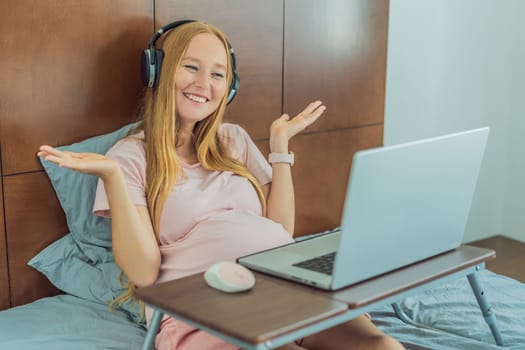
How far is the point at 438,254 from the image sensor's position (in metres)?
1.43

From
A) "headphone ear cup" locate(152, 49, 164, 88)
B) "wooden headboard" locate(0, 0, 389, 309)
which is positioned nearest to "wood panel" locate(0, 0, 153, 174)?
"wooden headboard" locate(0, 0, 389, 309)

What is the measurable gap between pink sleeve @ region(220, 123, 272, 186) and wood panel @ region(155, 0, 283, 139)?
28 centimetres

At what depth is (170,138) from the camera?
1.73m

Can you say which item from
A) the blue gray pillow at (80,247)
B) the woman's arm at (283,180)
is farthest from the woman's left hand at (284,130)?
the blue gray pillow at (80,247)

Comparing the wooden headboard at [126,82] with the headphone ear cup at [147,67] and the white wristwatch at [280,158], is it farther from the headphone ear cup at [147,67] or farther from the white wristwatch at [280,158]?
the white wristwatch at [280,158]

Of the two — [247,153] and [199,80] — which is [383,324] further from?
[199,80]

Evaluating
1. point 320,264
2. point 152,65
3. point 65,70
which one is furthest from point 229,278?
point 65,70

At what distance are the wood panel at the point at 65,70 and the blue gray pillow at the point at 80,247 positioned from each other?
7 centimetres

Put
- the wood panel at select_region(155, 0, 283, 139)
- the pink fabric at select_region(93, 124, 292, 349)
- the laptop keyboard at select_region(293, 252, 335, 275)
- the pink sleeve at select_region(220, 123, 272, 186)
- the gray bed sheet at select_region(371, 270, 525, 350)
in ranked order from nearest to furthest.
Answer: the laptop keyboard at select_region(293, 252, 335, 275) → the pink fabric at select_region(93, 124, 292, 349) → the gray bed sheet at select_region(371, 270, 525, 350) → the pink sleeve at select_region(220, 123, 272, 186) → the wood panel at select_region(155, 0, 283, 139)

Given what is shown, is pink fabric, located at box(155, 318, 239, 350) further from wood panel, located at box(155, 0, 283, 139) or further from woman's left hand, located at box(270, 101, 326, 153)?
wood panel, located at box(155, 0, 283, 139)

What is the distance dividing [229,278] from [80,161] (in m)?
0.36

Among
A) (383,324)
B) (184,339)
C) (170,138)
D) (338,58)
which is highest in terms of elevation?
(338,58)

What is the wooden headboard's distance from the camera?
1785 millimetres

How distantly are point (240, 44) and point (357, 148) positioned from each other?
65 centimetres
